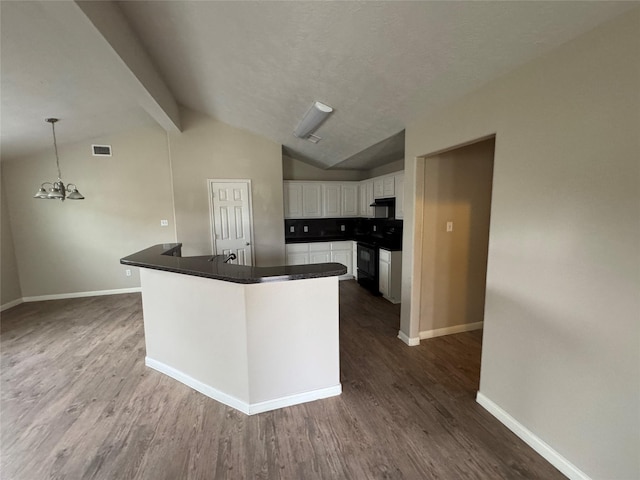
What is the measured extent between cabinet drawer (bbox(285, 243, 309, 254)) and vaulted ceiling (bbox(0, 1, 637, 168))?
2140 millimetres

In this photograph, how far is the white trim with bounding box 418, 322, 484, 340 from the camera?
297 centimetres

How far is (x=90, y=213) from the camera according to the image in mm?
4484

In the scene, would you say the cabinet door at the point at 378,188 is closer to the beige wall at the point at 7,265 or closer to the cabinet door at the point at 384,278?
the cabinet door at the point at 384,278

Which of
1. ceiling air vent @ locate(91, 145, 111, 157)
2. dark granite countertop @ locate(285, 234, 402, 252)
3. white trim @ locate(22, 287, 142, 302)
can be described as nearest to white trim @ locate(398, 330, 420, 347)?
dark granite countertop @ locate(285, 234, 402, 252)

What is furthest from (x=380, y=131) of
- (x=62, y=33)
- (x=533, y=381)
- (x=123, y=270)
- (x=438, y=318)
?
(x=123, y=270)

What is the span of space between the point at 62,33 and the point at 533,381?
3921mm

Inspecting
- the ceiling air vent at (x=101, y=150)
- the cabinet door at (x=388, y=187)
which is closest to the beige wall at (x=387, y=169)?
the cabinet door at (x=388, y=187)

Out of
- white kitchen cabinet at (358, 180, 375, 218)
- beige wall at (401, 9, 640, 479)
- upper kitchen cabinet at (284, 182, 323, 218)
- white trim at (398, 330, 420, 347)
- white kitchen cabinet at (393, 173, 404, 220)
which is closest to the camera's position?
beige wall at (401, 9, 640, 479)

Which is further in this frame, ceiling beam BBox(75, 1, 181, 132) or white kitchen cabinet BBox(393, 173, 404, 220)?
white kitchen cabinet BBox(393, 173, 404, 220)

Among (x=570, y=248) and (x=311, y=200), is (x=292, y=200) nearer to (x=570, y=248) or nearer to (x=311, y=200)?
(x=311, y=200)

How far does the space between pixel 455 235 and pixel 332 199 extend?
296 cm

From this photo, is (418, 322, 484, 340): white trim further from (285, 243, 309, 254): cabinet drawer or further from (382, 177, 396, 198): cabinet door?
(285, 243, 309, 254): cabinet drawer

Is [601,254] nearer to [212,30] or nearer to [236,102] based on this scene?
[212,30]

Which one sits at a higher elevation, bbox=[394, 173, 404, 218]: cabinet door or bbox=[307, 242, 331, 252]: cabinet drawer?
bbox=[394, 173, 404, 218]: cabinet door
